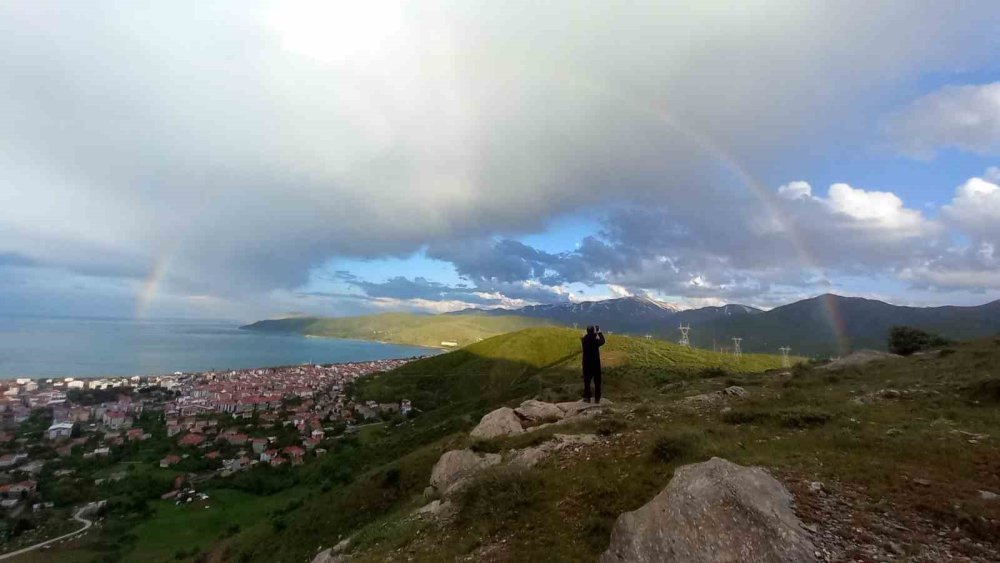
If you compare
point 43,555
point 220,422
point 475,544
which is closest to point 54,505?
point 43,555

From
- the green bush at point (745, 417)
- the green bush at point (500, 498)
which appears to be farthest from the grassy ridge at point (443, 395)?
the green bush at point (745, 417)

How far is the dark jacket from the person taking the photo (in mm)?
18000

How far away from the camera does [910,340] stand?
36.5m

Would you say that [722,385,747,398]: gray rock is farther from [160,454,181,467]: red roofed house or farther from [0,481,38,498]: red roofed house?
[0,481,38,498]: red roofed house

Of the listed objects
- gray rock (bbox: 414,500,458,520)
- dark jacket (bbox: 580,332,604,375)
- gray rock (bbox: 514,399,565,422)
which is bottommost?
gray rock (bbox: 414,500,458,520)

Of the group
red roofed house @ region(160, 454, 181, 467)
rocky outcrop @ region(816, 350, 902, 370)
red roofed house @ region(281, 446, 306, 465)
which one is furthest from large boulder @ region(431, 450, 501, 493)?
red roofed house @ region(160, 454, 181, 467)

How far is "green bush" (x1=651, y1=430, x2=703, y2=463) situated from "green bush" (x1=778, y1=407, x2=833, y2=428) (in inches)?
156

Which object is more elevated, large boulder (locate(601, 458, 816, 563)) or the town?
large boulder (locate(601, 458, 816, 563))

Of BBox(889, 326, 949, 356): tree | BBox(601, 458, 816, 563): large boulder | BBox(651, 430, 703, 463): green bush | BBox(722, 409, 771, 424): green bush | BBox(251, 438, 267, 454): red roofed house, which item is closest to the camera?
BBox(601, 458, 816, 563): large boulder

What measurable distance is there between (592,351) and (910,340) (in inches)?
1358

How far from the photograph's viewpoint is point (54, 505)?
48969 mm

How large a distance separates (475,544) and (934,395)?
646 inches

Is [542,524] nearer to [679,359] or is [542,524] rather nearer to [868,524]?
[868,524]

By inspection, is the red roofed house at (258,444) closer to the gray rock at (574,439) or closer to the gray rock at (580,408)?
the gray rock at (580,408)
